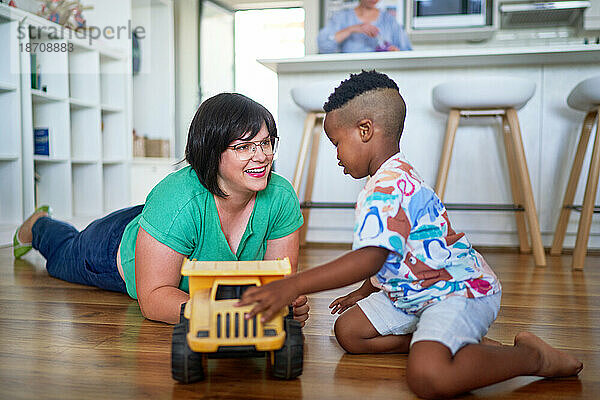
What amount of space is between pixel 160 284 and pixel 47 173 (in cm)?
244

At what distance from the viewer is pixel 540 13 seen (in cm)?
372

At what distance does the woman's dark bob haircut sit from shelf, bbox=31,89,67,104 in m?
2.16

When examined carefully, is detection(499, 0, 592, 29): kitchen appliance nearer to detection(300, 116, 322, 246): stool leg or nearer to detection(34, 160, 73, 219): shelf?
detection(300, 116, 322, 246): stool leg

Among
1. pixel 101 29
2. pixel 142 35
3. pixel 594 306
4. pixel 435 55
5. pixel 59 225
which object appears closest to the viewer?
pixel 594 306

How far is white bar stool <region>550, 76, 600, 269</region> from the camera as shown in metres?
2.09

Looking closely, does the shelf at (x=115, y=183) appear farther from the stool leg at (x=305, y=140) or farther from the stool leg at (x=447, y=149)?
the stool leg at (x=447, y=149)

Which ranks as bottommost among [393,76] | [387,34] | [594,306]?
[594,306]

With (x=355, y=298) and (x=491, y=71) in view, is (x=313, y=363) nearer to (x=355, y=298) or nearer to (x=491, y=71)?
(x=355, y=298)

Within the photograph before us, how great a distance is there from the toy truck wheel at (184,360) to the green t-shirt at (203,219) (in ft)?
1.12

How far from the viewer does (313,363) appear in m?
0.97

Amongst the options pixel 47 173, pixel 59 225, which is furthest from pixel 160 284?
pixel 47 173

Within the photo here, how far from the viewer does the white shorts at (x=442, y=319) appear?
0.85 m

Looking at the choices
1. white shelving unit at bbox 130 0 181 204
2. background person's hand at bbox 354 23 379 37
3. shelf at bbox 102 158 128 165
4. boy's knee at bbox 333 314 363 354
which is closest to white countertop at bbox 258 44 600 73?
background person's hand at bbox 354 23 379 37

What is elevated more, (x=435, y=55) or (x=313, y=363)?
(x=435, y=55)
